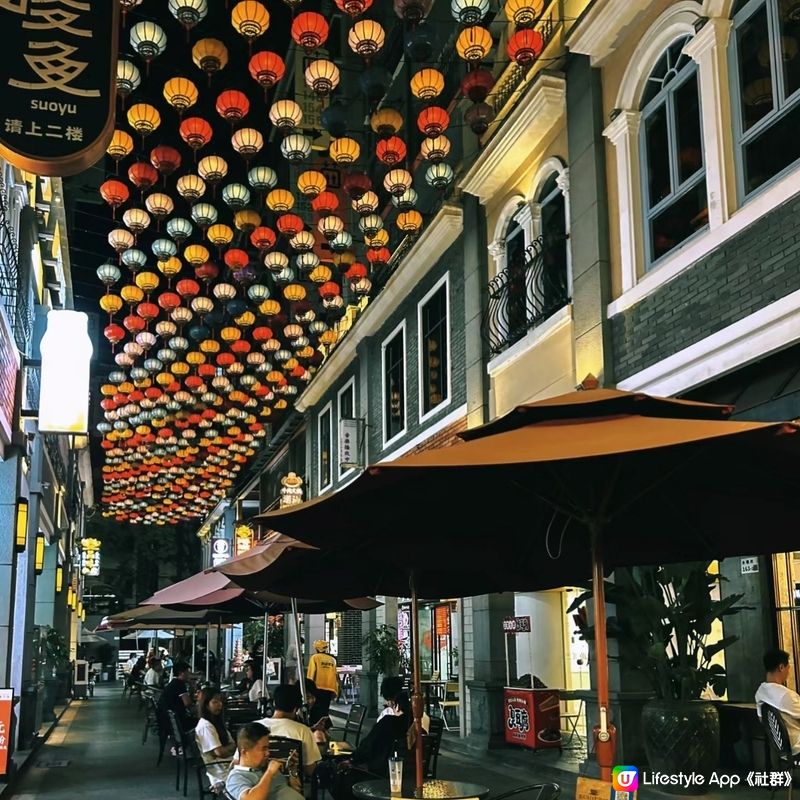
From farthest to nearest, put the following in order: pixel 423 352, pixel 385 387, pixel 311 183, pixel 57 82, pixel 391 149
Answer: pixel 385 387, pixel 423 352, pixel 311 183, pixel 391 149, pixel 57 82

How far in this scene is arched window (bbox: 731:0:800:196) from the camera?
365 inches

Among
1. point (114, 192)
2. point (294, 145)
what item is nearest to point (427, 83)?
point (294, 145)

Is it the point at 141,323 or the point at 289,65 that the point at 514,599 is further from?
the point at 289,65

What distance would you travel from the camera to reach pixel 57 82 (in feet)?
28.7

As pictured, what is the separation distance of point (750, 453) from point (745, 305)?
520 cm

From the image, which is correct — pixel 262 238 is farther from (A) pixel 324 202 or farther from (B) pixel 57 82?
(B) pixel 57 82

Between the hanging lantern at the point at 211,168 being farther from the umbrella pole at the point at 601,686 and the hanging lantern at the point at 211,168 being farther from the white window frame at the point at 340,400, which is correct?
the umbrella pole at the point at 601,686

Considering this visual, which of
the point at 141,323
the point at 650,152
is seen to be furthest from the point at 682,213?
the point at 141,323

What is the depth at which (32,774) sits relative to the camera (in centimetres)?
1438

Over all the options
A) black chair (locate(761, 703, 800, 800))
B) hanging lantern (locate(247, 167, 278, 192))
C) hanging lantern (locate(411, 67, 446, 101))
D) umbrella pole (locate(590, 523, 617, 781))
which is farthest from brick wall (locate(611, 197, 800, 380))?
hanging lantern (locate(247, 167, 278, 192))

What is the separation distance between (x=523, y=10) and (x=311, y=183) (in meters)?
5.01

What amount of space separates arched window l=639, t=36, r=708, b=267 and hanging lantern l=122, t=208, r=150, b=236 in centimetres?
905

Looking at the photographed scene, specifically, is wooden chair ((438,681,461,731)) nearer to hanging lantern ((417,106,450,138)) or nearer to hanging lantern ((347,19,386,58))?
hanging lantern ((417,106,450,138))

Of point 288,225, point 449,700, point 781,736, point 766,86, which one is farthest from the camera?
point 449,700
